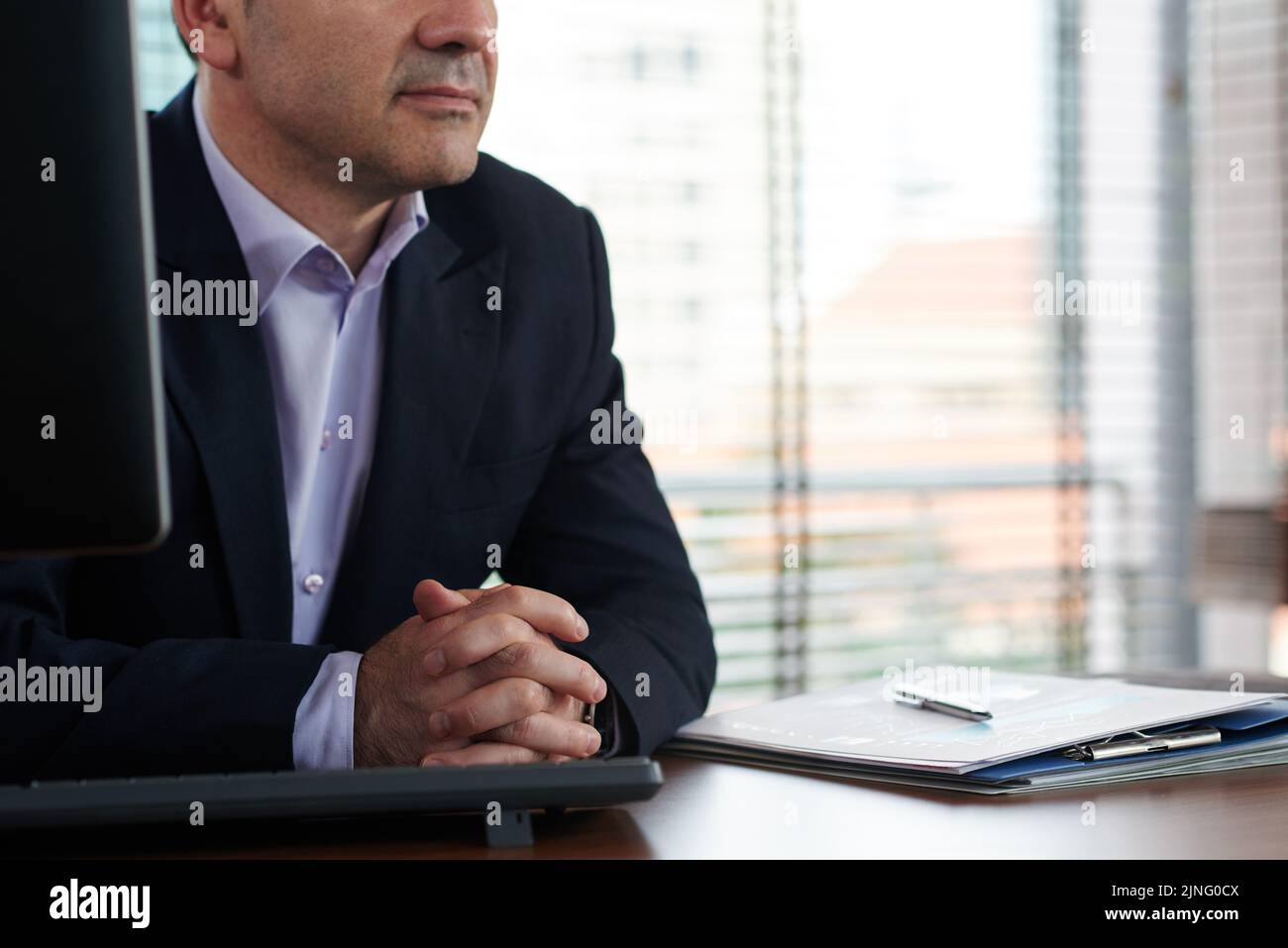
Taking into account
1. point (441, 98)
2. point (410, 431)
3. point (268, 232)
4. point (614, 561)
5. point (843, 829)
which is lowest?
point (843, 829)

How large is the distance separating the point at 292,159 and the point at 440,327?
0.25m

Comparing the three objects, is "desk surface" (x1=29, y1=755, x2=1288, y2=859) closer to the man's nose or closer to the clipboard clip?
the clipboard clip

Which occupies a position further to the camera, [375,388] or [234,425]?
[375,388]

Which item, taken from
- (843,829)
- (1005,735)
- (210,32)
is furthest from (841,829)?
(210,32)

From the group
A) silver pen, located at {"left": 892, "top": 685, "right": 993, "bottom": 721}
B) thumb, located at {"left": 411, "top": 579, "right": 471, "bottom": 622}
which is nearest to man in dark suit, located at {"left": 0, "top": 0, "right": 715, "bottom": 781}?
thumb, located at {"left": 411, "top": 579, "right": 471, "bottom": 622}

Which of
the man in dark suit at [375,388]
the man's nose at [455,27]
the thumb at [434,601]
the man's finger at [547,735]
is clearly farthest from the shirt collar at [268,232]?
the man's finger at [547,735]

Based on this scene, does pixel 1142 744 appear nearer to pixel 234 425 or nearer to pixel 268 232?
pixel 234 425

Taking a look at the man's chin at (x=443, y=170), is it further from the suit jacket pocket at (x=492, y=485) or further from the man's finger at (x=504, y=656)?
the man's finger at (x=504, y=656)

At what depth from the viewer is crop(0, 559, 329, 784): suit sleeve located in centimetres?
93

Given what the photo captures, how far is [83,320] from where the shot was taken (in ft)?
2.14

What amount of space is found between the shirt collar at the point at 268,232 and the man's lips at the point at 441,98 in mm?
103

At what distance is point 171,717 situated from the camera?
0.94 meters

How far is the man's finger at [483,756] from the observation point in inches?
37.4

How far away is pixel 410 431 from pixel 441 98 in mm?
346
